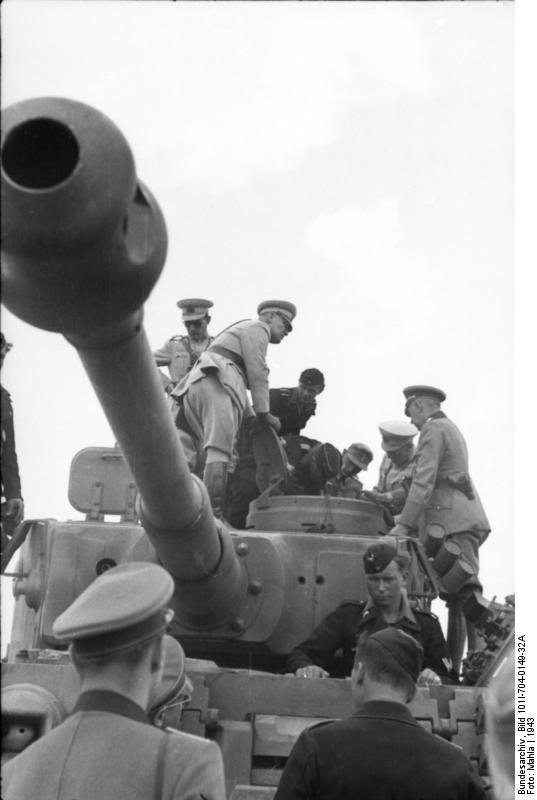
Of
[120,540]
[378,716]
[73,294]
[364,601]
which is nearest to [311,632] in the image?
[364,601]

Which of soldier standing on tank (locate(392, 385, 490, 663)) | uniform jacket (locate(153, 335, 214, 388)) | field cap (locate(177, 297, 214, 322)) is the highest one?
field cap (locate(177, 297, 214, 322))

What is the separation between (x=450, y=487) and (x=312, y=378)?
1462mm

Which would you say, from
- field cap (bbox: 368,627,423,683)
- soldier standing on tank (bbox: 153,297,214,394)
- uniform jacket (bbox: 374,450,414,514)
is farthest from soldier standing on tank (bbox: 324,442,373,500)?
field cap (bbox: 368,627,423,683)

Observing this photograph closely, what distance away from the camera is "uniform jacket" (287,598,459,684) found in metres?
6.80

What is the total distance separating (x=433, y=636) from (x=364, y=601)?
439 mm

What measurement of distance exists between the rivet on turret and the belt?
2677mm

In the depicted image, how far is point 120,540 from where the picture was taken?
7340mm

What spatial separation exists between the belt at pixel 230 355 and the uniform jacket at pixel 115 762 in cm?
619

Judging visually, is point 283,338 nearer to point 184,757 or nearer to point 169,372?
point 169,372

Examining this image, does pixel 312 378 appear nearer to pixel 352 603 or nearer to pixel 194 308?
pixel 194 308

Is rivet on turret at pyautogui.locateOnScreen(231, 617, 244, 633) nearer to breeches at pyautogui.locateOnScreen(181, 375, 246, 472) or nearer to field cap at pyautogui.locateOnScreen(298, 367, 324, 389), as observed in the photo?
breeches at pyautogui.locateOnScreen(181, 375, 246, 472)

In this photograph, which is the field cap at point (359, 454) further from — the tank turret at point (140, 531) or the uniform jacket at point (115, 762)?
the uniform jacket at point (115, 762)

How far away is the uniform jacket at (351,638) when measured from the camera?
680 cm

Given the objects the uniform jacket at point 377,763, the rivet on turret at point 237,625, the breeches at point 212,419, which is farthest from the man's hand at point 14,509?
the uniform jacket at point 377,763
